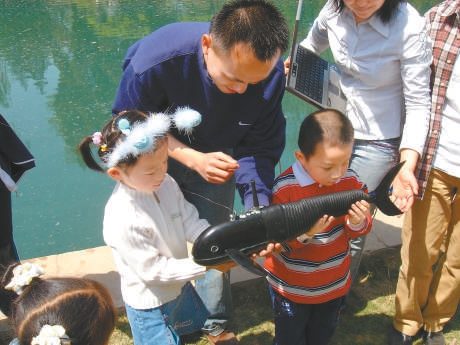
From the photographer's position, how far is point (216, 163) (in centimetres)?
160

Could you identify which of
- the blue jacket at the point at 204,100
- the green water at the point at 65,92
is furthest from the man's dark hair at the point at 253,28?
the green water at the point at 65,92

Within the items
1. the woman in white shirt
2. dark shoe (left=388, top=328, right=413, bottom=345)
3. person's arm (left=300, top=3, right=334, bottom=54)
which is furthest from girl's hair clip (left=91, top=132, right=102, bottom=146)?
dark shoe (left=388, top=328, right=413, bottom=345)

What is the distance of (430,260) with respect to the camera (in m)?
2.22

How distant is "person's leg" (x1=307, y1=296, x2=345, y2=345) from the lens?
196cm

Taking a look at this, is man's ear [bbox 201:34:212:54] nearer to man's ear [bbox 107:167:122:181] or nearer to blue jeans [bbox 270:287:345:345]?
man's ear [bbox 107:167:122:181]

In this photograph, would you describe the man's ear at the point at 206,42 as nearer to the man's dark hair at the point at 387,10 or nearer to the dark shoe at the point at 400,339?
the man's dark hair at the point at 387,10

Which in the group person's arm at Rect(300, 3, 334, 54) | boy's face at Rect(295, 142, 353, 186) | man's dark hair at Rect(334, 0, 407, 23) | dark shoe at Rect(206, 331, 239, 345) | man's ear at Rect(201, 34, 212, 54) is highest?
man's dark hair at Rect(334, 0, 407, 23)

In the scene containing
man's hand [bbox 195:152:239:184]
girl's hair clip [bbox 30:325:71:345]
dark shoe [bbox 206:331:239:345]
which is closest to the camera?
girl's hair clip [bbox 30:325:71:345]

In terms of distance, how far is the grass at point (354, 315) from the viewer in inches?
94.7

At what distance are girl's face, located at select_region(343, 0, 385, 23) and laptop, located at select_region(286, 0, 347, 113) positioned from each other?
297 mm

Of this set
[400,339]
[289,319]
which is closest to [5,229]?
[289,319]

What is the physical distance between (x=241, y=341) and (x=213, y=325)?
0.63 feet

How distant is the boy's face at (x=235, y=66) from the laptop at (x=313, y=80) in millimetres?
521

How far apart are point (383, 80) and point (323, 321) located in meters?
1.04
